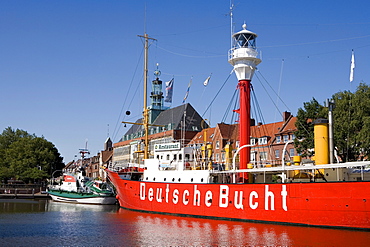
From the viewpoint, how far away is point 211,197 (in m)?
27.6

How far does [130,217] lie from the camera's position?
31047 millimetres

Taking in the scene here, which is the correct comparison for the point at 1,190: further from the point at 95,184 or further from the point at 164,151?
the point at 164,151

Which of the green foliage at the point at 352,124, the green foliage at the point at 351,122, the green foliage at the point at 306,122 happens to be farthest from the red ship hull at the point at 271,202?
the green foliage at the point at 306,122

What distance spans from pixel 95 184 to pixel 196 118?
2711 cm

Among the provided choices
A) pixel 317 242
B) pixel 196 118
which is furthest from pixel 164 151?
pixel 196 118

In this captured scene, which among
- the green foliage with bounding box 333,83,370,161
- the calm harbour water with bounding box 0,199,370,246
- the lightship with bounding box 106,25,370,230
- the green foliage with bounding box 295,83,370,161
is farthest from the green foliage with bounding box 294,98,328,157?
the calm harbour water with bounding box 0,199,370,246

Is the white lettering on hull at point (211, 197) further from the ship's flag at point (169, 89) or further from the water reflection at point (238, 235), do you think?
the ship's flag at point (169, 89)

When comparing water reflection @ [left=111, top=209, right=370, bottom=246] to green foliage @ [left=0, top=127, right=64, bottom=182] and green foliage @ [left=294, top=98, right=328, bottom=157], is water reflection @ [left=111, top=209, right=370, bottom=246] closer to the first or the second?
green foliage @ [left=294, top=98, right=328, bottom=157]

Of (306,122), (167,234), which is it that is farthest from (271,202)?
(306,122)

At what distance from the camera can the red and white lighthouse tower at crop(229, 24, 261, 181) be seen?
92.2ft

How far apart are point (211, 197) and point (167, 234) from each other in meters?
6.14

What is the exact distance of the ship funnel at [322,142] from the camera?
23.9 metres

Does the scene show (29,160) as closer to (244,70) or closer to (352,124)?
(244,70)

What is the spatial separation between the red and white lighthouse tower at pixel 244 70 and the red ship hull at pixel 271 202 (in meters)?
2.54
